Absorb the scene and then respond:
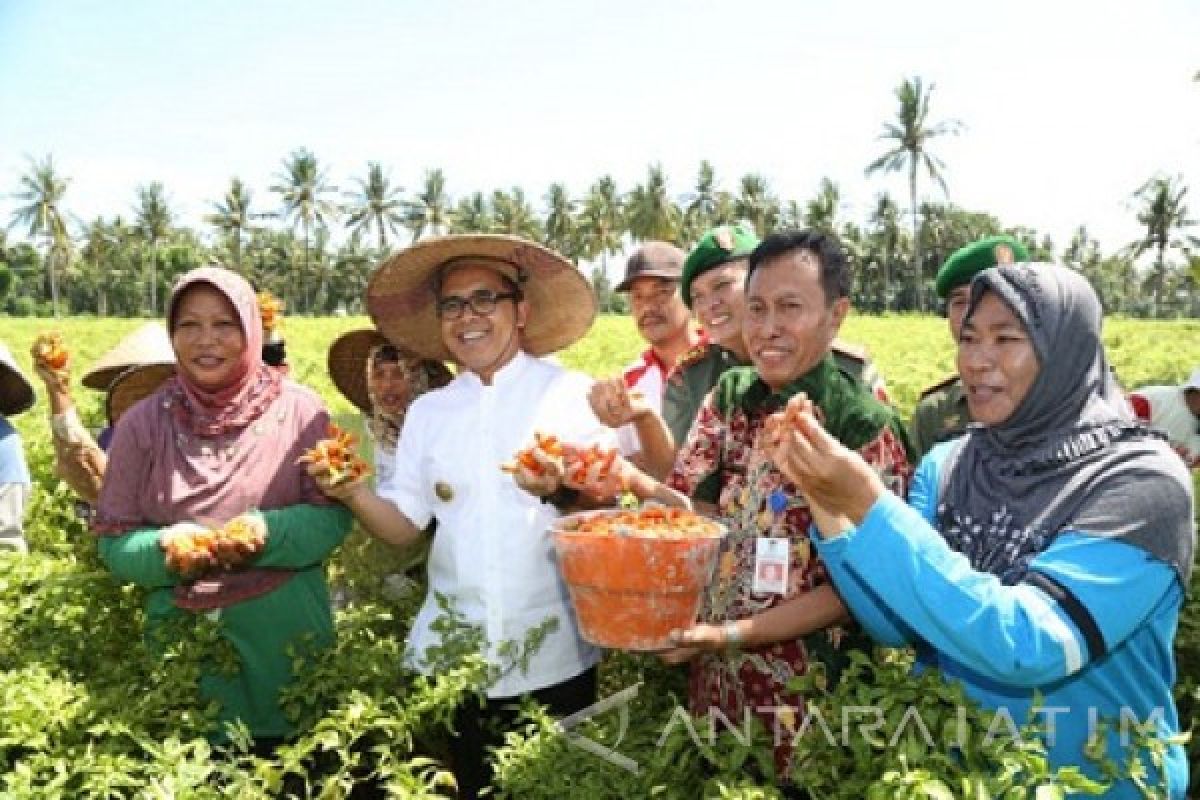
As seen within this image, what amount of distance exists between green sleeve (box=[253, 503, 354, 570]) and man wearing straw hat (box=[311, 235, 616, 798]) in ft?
0.36

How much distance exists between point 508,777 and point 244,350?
1.44 m

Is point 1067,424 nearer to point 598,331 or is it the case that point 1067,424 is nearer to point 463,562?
point 463,562

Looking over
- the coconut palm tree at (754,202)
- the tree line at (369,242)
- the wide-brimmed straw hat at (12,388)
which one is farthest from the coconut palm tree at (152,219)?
the wide-brimmed straw hat at (12,388)

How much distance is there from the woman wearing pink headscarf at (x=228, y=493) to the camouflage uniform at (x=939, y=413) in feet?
7.59

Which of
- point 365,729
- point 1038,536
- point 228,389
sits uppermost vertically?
point 228,389

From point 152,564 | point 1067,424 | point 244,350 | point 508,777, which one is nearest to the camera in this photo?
point 1067,424

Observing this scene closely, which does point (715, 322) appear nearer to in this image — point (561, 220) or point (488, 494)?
point (488, 494)

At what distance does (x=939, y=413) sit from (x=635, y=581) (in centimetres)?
228

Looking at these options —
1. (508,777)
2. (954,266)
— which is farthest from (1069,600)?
(954,266)

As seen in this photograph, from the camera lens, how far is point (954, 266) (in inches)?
136

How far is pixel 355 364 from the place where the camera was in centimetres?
457

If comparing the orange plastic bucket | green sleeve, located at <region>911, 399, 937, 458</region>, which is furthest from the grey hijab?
green sleeve, located at <region>911, 399, 937, 458</region>

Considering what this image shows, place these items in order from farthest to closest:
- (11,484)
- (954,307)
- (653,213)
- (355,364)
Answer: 1. (653,213)
2. (355,364)
3. (11,484)
4. (954,307)

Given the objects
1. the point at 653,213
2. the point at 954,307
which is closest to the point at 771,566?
the point at 954,307
